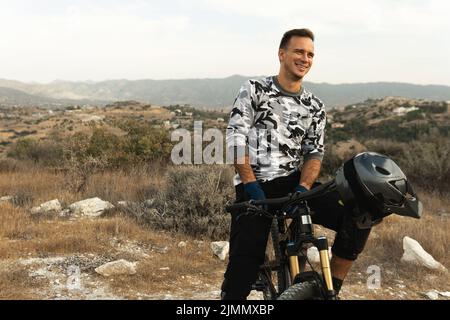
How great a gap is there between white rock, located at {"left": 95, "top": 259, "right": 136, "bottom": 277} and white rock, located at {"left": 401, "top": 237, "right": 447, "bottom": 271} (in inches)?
130

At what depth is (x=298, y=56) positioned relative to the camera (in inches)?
103

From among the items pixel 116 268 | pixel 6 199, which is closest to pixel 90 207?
pixel 6 199

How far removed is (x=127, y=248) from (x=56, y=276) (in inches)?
41.2

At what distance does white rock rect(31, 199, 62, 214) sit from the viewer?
6.23 meters

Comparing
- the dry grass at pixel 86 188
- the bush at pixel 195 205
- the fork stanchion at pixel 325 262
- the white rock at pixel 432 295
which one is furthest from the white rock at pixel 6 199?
the fork stanchion at pixel 325 262

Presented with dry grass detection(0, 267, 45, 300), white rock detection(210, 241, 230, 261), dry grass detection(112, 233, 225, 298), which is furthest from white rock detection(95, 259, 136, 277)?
white rock detection(210, 241, 230, 261)

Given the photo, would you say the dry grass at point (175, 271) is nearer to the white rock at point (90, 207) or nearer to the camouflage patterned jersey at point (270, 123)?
the white rock at point (90, 207)

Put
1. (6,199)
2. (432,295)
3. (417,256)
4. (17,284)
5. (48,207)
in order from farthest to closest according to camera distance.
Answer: (6,199), (48,207), (417,256), (432,295), (17,284)

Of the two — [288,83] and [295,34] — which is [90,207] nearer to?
[288,83]

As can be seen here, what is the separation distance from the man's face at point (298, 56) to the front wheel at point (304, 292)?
1374mm

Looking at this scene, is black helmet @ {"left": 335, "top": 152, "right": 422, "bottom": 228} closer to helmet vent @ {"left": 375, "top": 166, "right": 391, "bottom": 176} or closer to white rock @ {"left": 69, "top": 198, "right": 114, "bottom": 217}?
helmet vent @ {"left": 375, "top": 166, "right": 391, "bottom": 176}

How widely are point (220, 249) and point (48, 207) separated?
3.02m

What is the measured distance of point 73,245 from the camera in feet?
16.2
